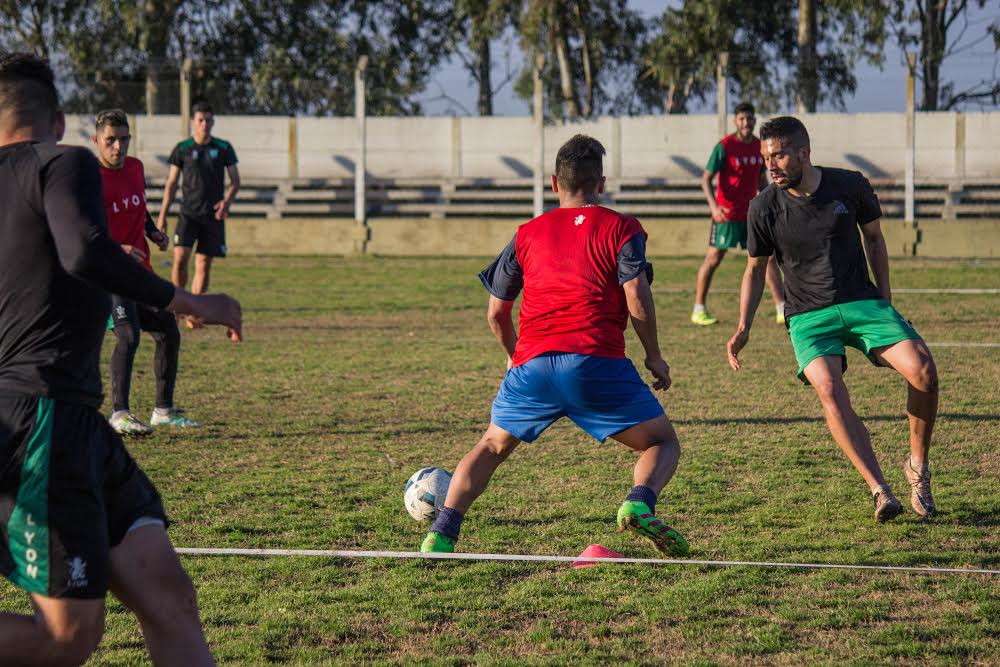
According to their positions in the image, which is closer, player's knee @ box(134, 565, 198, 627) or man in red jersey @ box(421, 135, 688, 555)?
player's knee @ box(134, 565, 198, 627)

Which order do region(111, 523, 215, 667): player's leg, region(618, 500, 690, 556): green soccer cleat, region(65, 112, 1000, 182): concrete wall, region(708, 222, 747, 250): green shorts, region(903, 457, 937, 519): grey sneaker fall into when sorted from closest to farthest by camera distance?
1. region(111, 523, 215, 667): player's leg
2. region(618, 500, 690, 556): green soccer cleat
3. region(903, 457, 937, 519): grey sneaker
4. region(708, 222, 747, 250): green shorts
5. region(65, 112, 1000, 182): concrete wall

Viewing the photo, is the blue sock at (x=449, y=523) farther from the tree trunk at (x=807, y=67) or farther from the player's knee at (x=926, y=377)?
the tree trunk at (x=807, y=67)

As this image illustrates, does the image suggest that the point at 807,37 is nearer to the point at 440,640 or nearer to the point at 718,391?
the point at 718,391

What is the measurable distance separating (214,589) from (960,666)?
2645 mm

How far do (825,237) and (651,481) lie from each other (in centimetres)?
177

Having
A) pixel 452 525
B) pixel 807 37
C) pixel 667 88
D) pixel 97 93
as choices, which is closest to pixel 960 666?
pixel 452 525

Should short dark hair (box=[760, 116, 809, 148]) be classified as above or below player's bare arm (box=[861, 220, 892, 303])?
above

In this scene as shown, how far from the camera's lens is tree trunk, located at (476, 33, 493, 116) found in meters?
35.2

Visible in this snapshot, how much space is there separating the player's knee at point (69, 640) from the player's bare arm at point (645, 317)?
2537 millimetres

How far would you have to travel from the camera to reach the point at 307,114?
31.4 metres

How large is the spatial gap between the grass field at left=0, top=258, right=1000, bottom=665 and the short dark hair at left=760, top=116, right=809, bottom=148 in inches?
67.5

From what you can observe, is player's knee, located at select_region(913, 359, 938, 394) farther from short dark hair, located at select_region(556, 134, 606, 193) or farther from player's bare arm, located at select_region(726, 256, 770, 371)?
short dark hair, located at select_region(556, 134, 606, 193)

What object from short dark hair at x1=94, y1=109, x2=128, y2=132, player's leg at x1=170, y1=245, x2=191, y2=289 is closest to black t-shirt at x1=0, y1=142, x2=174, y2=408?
short dark hair at x1=94, y1=109, x2=128, y2=132

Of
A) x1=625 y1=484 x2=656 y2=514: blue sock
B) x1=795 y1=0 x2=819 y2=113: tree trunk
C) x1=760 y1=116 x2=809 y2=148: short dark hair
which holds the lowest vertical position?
x1=625 y1=484 x2=656 y2=514: blue sock
